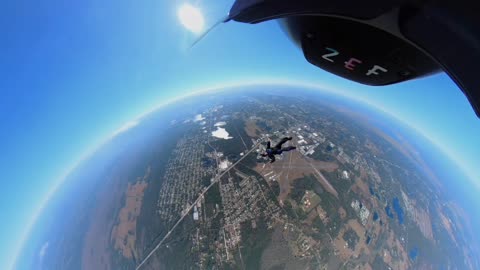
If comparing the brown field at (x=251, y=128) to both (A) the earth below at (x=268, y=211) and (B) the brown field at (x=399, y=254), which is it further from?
(B) the brown field at (x=399, y=254)

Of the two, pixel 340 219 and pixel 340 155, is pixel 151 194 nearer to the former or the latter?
pixel 340 219

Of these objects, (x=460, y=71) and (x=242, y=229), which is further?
(x=242, y=229)

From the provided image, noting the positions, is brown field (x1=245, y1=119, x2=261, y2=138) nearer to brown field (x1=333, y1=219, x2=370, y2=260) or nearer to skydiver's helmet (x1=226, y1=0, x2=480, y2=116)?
brown field (x1=333, y1=219, x2=370, y2=260)

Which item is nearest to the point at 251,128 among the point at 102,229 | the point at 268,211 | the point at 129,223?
the point at 268,211

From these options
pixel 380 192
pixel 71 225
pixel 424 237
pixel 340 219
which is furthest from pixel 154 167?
pixel 424 237

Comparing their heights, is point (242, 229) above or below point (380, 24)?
below

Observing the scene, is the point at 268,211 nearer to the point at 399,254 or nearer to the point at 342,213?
the point at 342,213

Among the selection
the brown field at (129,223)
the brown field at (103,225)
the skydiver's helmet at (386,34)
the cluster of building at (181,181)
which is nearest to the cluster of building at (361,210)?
the cluster of building at (181,181)

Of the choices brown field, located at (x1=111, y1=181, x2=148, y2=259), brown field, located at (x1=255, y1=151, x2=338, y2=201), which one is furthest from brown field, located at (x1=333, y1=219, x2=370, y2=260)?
brown field, located at (x1=111, y1=181, x2=148, y2=259)
